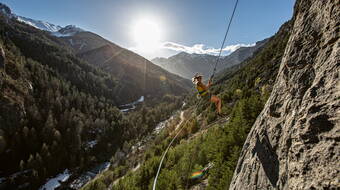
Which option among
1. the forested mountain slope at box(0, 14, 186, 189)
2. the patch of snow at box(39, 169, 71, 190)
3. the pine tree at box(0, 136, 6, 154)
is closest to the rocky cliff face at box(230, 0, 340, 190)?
the patch of snow at box(39, 169, 71, 190)

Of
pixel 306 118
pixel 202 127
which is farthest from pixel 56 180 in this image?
pixel 306 118

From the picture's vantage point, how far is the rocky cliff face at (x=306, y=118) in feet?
7.00

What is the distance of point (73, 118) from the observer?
84.7 metres

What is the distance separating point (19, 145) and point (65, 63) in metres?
96.4

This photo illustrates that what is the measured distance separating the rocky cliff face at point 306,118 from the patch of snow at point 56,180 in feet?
247

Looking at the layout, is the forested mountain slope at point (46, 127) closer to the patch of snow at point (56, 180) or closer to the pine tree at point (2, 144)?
the pine tree at point (2, 144)

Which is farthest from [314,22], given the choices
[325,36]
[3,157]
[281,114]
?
[3,157]

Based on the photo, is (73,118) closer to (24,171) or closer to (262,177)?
(24,171)

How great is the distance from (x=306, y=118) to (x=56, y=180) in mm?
79494

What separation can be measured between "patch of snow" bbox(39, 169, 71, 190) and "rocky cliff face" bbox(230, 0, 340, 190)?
247 feet

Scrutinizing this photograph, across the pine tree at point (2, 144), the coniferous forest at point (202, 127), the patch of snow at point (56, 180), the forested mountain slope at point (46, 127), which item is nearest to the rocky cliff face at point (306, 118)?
the coniferous forest at point (202, 127)

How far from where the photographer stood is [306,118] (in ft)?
8.61

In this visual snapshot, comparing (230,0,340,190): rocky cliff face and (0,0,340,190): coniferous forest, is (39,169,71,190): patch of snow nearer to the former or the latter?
(0,0,340,190): coniferous forest

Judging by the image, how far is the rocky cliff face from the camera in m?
2.13
